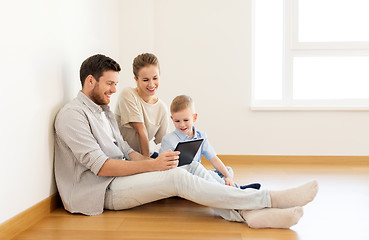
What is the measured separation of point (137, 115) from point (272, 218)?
1175mm

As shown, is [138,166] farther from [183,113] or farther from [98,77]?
[98,77]

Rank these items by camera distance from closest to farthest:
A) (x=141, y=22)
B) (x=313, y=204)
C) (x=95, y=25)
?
(x=313, y=204) → (x=95, y=25) → (x=141, y=22)

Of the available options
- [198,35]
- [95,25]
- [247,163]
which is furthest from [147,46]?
[247,163]

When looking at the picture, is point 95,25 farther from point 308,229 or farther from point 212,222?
point 308,229

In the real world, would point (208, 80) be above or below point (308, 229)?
above

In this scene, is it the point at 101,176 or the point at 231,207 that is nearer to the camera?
the point at 231,207

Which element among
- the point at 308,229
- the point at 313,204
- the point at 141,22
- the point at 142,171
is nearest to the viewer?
the point at 308,229

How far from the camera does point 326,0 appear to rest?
14.9 ft

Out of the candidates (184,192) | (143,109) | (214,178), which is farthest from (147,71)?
(184,192)

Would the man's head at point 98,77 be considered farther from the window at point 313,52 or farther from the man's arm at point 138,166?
the window at point 313,52

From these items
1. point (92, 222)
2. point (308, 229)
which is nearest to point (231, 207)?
point (308, 229)

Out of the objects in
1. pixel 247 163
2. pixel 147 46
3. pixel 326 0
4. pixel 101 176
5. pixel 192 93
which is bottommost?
pixel 247 163

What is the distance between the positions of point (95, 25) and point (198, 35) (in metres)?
1.53

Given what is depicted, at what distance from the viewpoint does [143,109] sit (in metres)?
2.86
